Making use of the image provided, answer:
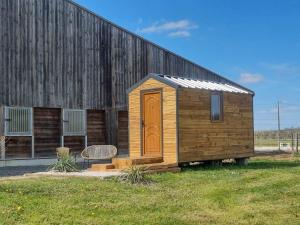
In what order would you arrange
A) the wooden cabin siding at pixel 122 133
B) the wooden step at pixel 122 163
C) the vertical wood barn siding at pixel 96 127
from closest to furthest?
the wooden step at pixel 122 163 → the vertical wood barn siding at pixel 96 127 → the wooden cabin siding at pixel 122 133

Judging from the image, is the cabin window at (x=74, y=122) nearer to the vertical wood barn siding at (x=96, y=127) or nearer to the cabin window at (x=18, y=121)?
the vertical wood barn siding at (x=96, y=127)

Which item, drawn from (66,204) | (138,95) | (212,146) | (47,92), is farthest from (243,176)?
(47,92)

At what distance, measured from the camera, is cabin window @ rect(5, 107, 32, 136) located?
22156 mm

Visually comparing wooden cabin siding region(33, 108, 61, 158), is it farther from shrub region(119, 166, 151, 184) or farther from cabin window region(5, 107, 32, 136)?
shrub region(119, 166, 151, 184)

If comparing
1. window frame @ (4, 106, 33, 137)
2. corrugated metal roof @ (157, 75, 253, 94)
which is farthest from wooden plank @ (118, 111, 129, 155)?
corrugated metal roof @ (157, 75, 253, 94)

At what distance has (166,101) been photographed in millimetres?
17094

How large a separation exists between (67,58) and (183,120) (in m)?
9.17

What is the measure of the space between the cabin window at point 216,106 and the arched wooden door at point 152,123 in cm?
197

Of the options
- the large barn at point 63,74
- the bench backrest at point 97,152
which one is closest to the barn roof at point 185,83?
the bench backrest at point 97,152

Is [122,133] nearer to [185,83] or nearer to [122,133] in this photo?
[122,133]

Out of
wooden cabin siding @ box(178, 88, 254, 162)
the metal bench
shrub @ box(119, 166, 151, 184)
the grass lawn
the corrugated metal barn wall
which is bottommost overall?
the grass lawn

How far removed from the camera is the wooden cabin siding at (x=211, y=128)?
55.6 ft

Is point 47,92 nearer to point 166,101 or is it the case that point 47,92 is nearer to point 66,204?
point 166,101

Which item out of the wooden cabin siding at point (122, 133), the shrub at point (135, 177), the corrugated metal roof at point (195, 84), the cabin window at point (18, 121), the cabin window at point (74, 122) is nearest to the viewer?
the shrub at point (135, 177)
